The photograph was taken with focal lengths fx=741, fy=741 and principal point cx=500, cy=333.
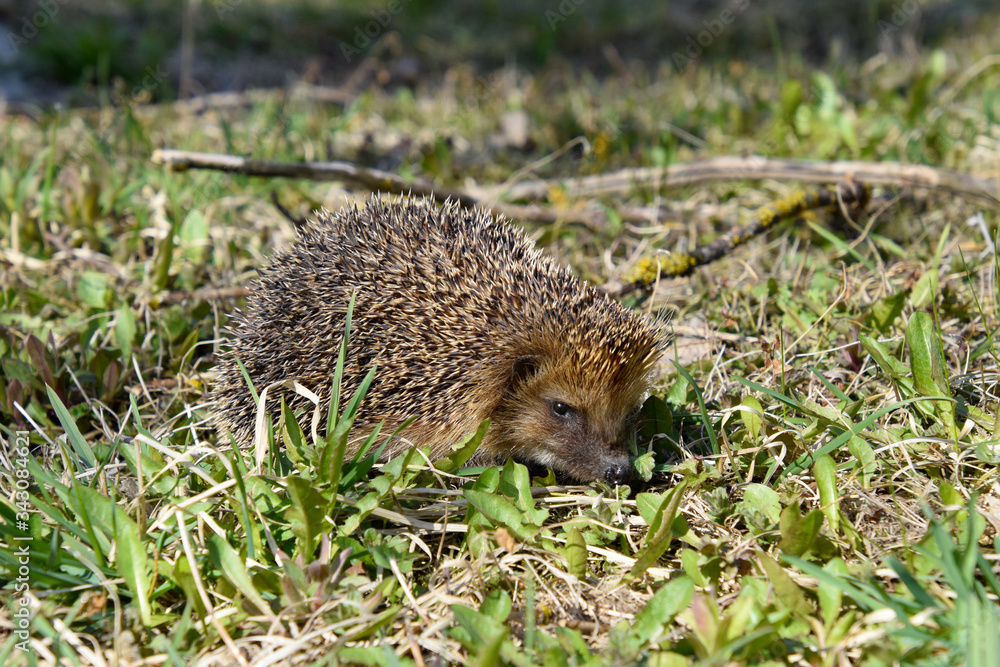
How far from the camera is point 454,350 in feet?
11.8

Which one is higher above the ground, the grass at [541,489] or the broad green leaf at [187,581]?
the grass at [541,489]

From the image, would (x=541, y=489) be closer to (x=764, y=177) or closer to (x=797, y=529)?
(x=797, y=529)

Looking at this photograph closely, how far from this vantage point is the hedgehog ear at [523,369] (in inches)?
145

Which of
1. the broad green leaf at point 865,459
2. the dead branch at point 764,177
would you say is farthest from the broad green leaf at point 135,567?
the dead branch at point 764,177

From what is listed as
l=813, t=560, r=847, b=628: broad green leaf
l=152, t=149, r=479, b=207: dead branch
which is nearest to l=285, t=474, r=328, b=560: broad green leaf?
l=813, t=560, r=847, b=628: broad green leaf

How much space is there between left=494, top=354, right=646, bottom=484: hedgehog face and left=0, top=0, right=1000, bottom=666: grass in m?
0.14

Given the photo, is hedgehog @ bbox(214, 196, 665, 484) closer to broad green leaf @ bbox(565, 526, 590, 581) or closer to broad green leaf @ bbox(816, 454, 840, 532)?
broad green leaf @ bbox(565, 526, 590, 581)

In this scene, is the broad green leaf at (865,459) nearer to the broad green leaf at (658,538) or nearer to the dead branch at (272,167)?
the broad green leaf at (658,538)

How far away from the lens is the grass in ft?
8.39

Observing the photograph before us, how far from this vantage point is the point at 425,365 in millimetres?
3578

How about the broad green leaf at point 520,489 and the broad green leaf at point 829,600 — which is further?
the broad green leaf at point 520,489

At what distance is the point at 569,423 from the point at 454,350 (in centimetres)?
69

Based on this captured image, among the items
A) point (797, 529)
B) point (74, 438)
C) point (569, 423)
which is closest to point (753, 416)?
point (797, 529)

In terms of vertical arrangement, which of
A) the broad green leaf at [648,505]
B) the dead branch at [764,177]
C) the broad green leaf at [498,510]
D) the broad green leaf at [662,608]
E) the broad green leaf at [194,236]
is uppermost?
the dead branch at [764,177]
